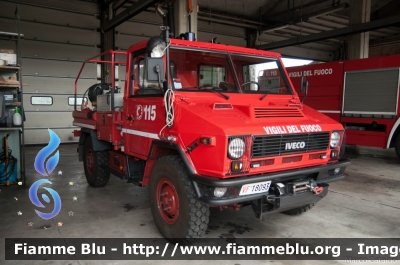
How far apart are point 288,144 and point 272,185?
17.8 inches

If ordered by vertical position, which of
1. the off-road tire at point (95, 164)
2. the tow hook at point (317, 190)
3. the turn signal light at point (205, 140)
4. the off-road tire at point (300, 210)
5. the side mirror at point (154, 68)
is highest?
the side mirror at point (154, 68)

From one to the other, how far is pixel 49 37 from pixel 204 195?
433 inches

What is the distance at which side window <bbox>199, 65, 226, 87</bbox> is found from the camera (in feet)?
12.5

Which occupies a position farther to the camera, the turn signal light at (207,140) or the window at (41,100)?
the window at (41,100)

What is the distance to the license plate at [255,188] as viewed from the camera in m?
2.81

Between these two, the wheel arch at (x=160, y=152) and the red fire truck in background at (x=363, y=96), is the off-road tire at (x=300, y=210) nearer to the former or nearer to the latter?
the wheel arch at (x=160, y=152)

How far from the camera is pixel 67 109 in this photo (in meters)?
12.0

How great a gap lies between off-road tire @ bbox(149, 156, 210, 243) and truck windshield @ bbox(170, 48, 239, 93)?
3.07 feet

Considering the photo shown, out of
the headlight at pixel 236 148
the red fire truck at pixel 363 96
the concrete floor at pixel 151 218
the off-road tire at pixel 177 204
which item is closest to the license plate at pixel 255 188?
the headlight at pixel 236 148

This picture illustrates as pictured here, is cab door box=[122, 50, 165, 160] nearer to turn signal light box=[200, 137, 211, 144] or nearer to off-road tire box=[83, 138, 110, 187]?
turn signal light box=[200, 137, 211, 144]

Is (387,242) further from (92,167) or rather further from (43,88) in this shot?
(43,88)

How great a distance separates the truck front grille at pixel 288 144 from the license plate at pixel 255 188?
0.89 feet

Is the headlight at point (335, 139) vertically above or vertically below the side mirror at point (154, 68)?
below

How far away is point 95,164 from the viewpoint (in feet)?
17.6
